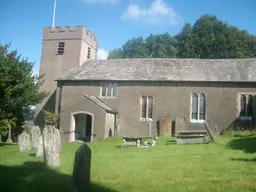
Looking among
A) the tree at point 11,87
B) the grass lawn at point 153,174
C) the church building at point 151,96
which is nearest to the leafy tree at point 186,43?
the church building at point 151,96

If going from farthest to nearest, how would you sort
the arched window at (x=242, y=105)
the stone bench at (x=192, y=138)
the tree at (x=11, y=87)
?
the arched window at (x=242, y=105), the tree at (x=11, y=87), the stone bench at (x=192, y=138)

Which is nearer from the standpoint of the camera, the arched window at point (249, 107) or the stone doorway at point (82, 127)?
the arched window at point (249, 107)

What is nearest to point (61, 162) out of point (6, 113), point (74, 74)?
point (6, 113)

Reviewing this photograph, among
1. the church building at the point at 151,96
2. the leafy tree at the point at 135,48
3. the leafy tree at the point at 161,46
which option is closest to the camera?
the church building at the point at 151,96

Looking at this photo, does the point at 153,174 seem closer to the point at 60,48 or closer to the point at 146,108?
the point at 146,108

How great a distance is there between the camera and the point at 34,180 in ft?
26.3

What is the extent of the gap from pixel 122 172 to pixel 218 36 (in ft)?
151

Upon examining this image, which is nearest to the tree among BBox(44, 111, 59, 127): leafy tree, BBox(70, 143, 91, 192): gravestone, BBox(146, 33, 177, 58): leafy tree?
BBox(44, 111, 59, 127): leafy tree

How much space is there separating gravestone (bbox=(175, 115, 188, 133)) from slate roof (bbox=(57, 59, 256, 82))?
3.60m

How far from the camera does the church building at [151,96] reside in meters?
23.7

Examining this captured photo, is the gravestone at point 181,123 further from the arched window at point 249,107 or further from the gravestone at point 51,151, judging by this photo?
the gravestone at point 51,151

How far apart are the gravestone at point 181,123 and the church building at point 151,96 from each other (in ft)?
1.75

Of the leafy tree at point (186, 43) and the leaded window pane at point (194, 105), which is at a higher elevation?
the leafy tree at point (186, 43)

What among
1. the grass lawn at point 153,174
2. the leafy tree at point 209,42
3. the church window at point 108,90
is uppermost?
the leafy tree at point 209,42
